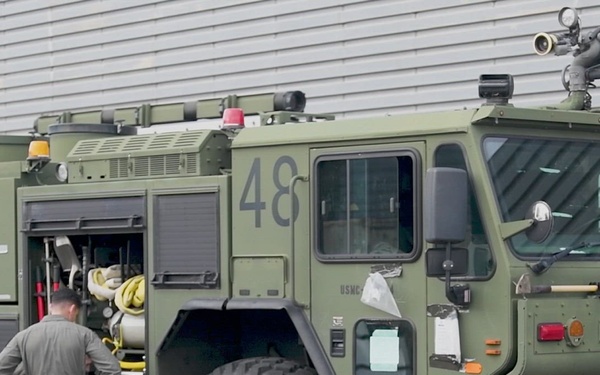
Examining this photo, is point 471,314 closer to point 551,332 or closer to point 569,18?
point 551,332

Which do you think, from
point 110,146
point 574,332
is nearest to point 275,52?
point 110,146

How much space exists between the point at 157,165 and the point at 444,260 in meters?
2.38

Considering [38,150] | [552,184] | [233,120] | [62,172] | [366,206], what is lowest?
[366,206]

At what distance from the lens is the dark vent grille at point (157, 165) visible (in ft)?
26.9

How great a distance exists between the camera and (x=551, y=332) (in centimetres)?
665

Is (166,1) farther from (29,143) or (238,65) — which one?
(29,143)

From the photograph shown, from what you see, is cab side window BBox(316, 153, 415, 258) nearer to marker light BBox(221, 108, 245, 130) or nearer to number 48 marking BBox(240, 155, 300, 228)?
number 48 marking BBox(240, 155, 300, 228)

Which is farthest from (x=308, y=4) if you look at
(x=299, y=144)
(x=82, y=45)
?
(x=299, y=144)

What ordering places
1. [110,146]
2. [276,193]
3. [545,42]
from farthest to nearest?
[110,146] < [545,42] < [276,193]

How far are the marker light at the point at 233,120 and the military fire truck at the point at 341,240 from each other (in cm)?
1

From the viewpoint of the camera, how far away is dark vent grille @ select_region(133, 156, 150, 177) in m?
8.33

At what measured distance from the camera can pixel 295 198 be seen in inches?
292

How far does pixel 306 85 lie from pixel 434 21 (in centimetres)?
186

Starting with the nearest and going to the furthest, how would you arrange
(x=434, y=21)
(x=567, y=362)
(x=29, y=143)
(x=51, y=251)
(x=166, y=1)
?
(x=567, y=362) → (x=51, y=251) → (x=29, y=143) → (x=434, y=21) → (x=166, y=1)
